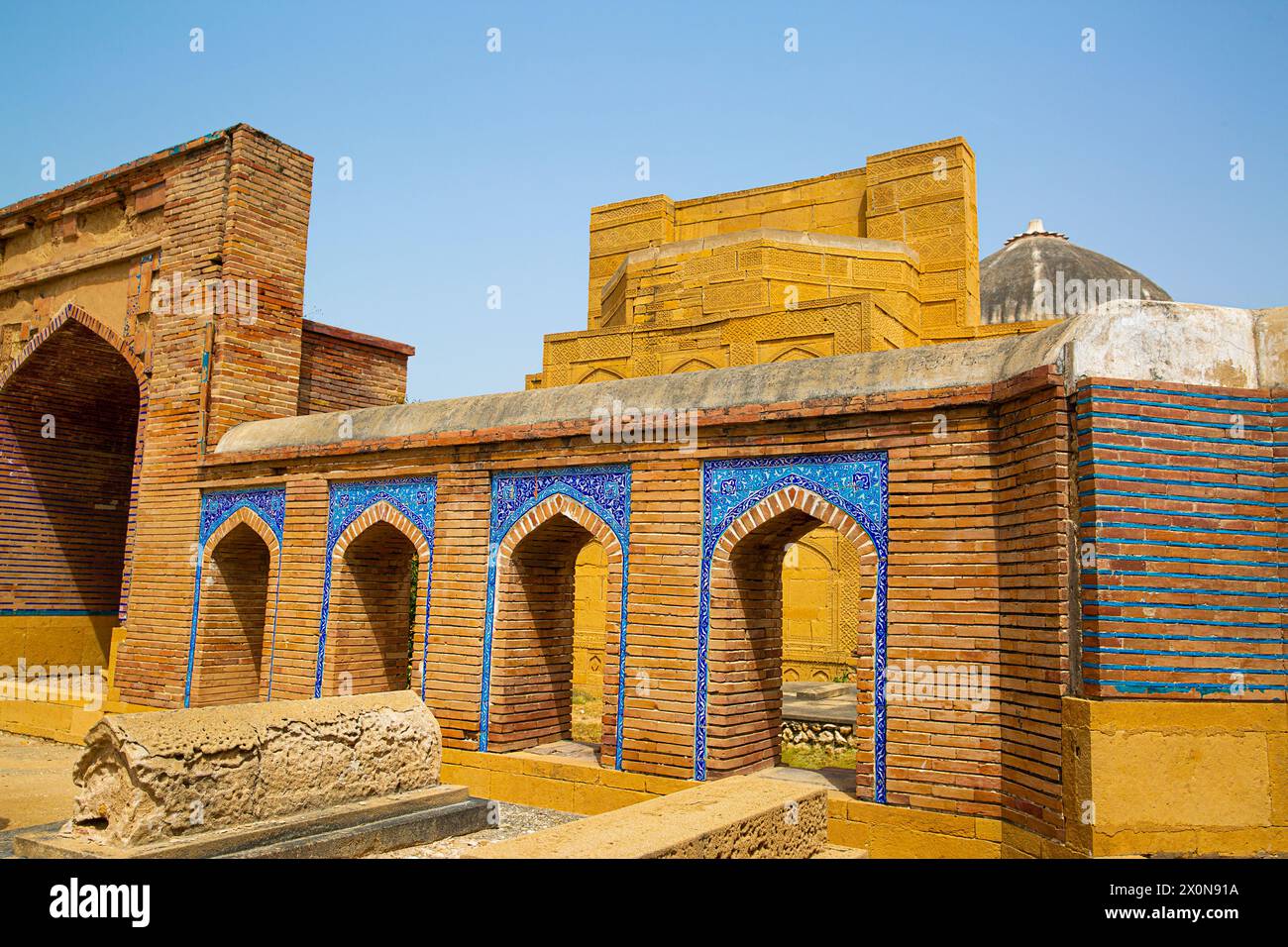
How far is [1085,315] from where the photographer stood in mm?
5156

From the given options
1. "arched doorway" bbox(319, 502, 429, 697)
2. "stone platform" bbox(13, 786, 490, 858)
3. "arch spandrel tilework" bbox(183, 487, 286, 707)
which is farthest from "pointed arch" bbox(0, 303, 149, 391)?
"stone platform" bbox(13, 786, 490, 858)

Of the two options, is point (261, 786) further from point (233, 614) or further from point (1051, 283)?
point (1051, 283)

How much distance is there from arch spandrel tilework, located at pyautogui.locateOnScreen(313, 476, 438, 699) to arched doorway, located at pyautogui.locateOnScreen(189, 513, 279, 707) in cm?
86

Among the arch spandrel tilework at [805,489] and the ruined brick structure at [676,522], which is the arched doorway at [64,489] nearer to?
the ruined brick structure at [676,522]

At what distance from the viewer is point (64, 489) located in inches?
500

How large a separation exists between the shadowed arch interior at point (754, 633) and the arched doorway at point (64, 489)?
8442mm

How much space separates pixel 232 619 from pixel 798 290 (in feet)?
28.7

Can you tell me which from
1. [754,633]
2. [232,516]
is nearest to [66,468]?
[232,516]

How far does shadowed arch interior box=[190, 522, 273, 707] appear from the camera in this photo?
30.7ft

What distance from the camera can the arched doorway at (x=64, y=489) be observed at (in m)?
12.0

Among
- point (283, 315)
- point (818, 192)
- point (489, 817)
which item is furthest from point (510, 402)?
point (818, 192)

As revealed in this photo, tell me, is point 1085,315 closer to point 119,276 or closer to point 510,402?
point 510,402

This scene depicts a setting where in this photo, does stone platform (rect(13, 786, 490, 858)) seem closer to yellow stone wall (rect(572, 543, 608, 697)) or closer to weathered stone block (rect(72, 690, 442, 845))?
weathered stone block (rect(72, 690, 442, 845))

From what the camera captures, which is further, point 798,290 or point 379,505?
point 798,290
